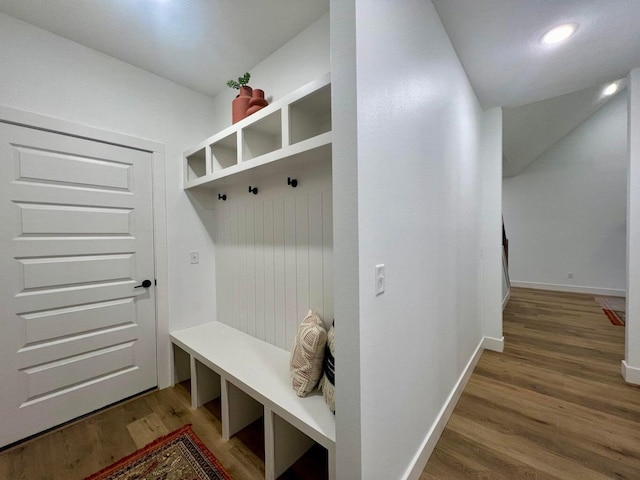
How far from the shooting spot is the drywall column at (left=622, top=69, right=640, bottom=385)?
1.99 m

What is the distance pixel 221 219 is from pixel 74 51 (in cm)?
150

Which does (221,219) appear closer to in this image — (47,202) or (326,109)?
(47,202)

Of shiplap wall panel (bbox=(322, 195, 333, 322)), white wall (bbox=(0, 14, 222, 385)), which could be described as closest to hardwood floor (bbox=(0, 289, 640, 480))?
white wall (bbox=(0, 14, 222, 385))

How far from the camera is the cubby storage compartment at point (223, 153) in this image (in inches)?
78.1

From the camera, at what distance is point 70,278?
1.72m

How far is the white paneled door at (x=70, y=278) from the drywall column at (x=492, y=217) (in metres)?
3.18

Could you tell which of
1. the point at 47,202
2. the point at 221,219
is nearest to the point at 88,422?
the point at 47,202

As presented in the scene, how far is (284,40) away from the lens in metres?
1.79

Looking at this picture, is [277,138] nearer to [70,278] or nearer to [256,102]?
[256,102]

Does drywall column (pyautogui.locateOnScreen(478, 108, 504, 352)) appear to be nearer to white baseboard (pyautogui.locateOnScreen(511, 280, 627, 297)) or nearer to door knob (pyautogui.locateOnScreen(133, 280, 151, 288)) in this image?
door knob (pyautogui.locateOnScreen(133, 280, 151, 288))

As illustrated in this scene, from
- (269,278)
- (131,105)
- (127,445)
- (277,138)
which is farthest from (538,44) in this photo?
(127,445)

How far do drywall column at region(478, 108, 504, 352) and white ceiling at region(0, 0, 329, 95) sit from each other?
2.07 metres

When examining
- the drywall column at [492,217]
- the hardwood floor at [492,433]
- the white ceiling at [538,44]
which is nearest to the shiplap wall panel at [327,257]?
the hardwood floor at [492,433]

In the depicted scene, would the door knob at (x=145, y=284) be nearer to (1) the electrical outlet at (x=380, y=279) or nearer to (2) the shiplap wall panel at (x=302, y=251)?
(2) the shiplap wall panel at (x=302, y=251)
